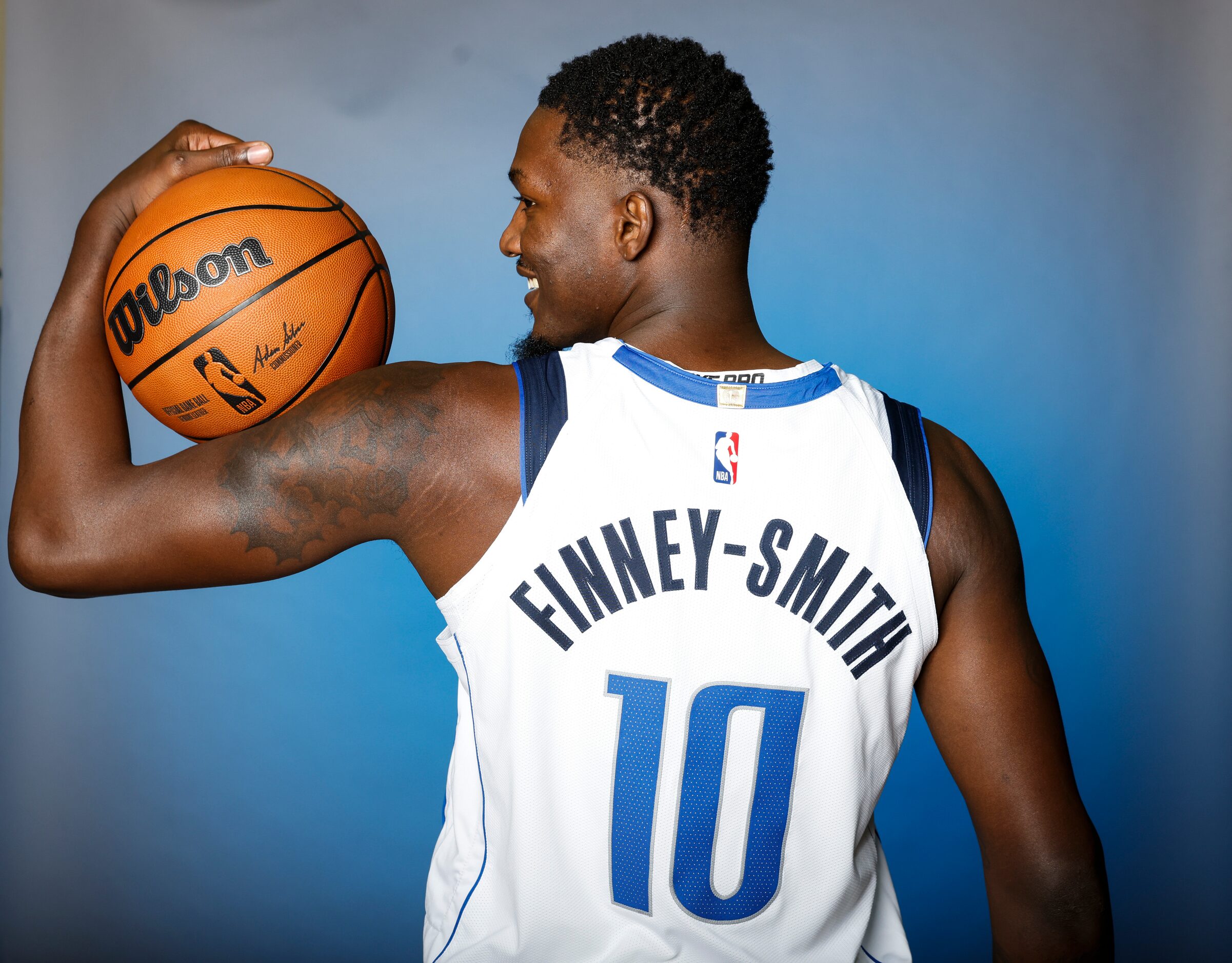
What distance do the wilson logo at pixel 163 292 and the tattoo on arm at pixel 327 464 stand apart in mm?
302

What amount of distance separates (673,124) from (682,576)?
21.3 inches

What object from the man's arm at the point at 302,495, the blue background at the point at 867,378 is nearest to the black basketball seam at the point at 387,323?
the man's arm at the point at 302,495

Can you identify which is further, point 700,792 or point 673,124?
point 673,124

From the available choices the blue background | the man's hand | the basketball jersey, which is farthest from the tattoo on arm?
the blue background

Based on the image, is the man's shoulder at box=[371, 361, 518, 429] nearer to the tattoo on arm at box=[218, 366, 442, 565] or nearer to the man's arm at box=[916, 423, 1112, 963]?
the tattoo on arm at box=[218, 366, 442, 565]

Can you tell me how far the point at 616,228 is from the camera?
1.12m

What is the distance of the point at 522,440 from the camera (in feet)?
3.11

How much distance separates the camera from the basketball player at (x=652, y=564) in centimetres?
95

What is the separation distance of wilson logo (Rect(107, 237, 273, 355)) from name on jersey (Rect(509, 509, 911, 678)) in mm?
570

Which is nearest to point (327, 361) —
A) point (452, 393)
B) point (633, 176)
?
point (452, 393)

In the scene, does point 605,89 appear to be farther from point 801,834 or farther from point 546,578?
point 801,834

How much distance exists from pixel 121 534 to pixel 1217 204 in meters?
2.95

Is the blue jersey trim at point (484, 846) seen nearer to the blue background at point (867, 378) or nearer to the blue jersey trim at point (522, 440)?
the blue jersey trim at point (522, 440)

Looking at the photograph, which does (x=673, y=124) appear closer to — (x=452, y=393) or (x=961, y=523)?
(x=452, y=393)
